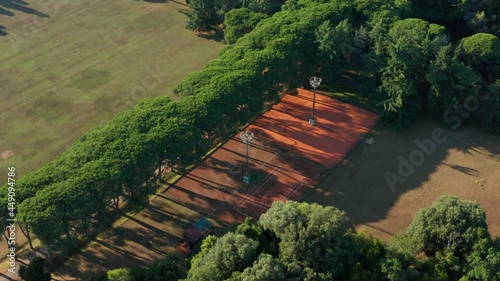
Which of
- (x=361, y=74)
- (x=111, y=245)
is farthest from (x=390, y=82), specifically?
(x=111, y=245)

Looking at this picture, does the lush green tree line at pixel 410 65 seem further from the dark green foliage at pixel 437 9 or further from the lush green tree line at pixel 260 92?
the dark green foliage at pixel 437 9

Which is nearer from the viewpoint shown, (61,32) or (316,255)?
(316,255)

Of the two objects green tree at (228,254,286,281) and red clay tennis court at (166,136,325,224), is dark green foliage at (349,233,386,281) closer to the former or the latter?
green tree at (228,254,286,281)

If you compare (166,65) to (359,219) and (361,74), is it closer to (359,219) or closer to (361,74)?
(361,74)

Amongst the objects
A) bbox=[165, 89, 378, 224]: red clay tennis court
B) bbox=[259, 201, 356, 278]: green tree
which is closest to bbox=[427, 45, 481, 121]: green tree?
bbox=[165, 89, 378, 224]: red clay tennis court

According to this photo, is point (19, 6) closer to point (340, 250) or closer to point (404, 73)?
point (404, 73)

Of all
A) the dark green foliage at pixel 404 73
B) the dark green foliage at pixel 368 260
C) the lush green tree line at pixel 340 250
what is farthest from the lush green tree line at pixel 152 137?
the dark green foliage at pixel 368 260
